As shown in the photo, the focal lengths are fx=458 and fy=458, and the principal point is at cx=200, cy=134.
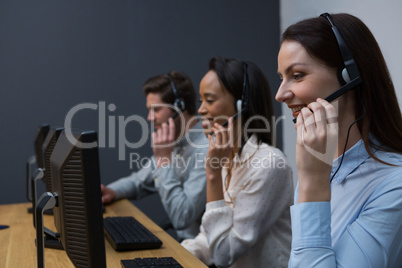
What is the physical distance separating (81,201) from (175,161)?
1666mm

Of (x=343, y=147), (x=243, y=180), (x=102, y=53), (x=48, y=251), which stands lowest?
(x=48, y=251)

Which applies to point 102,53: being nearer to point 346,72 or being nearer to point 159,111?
point 159,111

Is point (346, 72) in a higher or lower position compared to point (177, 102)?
higher

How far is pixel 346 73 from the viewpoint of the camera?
104 centimetres

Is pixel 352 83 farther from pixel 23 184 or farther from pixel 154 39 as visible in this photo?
pixel 23 184

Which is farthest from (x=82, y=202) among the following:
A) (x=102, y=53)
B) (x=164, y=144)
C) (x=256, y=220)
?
(x=102, y=53)

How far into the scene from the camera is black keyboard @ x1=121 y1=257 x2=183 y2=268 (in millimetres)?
1182

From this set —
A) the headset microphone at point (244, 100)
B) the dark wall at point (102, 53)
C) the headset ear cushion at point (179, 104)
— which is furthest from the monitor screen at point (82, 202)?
the dark wall at point (102, 53)

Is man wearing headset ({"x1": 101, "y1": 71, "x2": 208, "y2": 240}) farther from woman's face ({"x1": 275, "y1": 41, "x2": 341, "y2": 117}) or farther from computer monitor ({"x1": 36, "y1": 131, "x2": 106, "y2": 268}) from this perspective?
computer monitor ({"x1": 36, "y1": 131, "x2": 106, "y2": 268})

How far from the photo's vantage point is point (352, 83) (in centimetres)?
102

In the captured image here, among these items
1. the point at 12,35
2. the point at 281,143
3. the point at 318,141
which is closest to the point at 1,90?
the point at 12,35

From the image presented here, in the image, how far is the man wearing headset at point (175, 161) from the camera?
2.15 metres

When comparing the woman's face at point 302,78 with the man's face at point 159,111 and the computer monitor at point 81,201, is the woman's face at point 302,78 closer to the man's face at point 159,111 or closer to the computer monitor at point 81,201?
the computer monitor at point 81,201

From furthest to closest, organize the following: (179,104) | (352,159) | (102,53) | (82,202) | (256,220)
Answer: (102,53)
(179,104)
(256,220)
(352,159)
(82,202)
